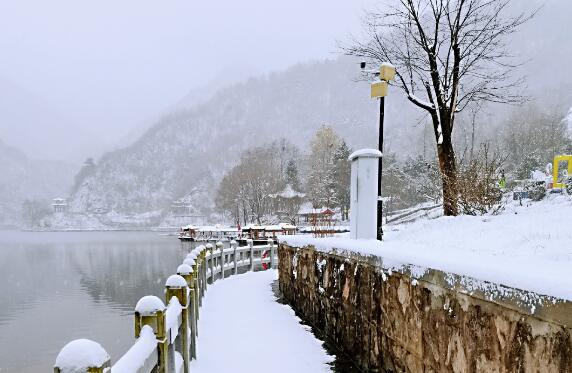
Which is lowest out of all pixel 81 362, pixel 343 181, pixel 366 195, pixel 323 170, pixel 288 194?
pixel 81 362

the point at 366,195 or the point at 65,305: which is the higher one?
the point at 366,195

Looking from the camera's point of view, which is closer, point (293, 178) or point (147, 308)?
point (147, 308)

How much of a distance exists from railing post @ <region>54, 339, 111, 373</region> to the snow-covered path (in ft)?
14.9

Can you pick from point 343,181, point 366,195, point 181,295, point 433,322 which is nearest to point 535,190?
point 366,195

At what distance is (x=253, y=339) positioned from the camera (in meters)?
7.44

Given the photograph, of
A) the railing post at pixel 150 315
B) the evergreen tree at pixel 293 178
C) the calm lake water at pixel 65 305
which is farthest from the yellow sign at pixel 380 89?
the evergreen tree at pixel 293 178

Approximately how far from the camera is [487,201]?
32.0 feet

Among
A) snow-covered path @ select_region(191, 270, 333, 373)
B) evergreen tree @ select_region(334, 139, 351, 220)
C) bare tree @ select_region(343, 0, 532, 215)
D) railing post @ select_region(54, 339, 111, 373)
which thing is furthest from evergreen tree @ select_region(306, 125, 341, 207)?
railing post @ select_region(54, 339, 111, 373)

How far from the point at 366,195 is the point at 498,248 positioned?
2315 millimetres

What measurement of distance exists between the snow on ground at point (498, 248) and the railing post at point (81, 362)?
6.92 ft

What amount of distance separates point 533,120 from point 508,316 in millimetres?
82860

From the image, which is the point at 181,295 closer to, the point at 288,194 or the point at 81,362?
the point at 81,362

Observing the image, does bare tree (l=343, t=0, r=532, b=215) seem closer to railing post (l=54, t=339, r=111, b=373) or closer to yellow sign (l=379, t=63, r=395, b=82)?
yellow sign (l=379, t=63, r=395, b=82)

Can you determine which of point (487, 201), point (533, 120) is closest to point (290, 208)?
point (533, 120)
